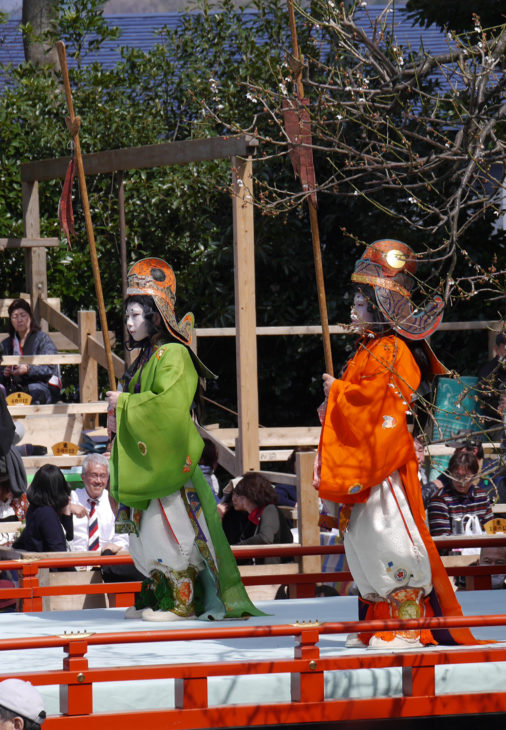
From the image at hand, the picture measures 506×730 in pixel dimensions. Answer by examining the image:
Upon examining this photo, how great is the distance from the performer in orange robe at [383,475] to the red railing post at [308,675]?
586mm

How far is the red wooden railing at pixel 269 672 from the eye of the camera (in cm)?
457

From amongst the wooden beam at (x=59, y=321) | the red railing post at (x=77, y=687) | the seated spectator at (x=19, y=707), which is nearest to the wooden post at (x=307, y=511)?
the red railing post at (x=77, y=687)

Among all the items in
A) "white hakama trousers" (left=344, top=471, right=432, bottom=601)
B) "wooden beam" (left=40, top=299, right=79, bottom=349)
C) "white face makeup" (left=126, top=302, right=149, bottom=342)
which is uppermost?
"white face makeup" (left=126, top=302, right=149, bottom=342)

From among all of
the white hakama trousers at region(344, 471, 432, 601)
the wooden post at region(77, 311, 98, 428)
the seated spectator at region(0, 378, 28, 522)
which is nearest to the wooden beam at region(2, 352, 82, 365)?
the wooden post at region(77, 311, 98, 428)

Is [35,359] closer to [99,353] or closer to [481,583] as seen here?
[99,353]

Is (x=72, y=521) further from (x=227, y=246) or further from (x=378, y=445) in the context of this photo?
(x=227, y=246)

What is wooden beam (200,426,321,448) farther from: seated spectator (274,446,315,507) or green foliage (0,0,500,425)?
green foliage (0,0,500,425)

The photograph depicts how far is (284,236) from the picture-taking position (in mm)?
A: 13133

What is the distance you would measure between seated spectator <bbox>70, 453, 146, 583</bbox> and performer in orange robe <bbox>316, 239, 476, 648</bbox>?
241 centimetres

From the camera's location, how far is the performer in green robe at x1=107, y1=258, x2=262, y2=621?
6.06 metres

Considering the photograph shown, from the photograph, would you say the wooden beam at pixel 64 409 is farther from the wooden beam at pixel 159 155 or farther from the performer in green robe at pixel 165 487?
the performer in green robe at pixel 165 487

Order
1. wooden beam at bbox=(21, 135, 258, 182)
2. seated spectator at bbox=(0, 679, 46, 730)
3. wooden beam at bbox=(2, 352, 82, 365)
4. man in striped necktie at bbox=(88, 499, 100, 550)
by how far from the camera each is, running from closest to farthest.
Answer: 1. seated spectator at bbox=(0, 679, 46, 730)
2. man in striped necktie at bbox=(88, 499, 100, 550)
3. wooden beam at bbox=(21, 135, 258, 182)
4. wooden beam at bbox=(2, 352, 82, 365)

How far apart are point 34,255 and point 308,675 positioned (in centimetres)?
818

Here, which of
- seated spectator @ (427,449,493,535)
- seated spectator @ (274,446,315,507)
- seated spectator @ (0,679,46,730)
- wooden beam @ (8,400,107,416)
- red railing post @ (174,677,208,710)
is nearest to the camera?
seated spectator @ (0,679,46,730)
